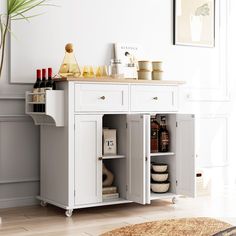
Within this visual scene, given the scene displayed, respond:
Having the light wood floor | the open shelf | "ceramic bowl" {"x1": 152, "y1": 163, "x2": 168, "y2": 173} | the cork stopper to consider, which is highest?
the cork stopper

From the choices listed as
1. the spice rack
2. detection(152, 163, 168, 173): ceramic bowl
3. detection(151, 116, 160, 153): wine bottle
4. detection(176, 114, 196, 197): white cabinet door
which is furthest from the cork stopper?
detection(152, 163, 168, 173): ceramic bowl

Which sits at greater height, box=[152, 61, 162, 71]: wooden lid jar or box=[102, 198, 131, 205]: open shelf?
box=[152, 61, 162, 71]: wooden lid jar

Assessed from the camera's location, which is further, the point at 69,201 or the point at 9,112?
the point at 9,112

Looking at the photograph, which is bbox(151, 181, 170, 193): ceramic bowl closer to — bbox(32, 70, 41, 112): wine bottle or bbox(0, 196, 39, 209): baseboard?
bbox(0, 196, 39, 209): baseboard

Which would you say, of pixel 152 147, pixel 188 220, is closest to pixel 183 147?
pixel 152 147

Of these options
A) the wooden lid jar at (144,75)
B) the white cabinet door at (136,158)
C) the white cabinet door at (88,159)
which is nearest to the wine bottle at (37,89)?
the white cabinet door at (88,159)

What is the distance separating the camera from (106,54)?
433 centimetres

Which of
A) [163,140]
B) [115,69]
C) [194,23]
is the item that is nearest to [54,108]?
[115,69]

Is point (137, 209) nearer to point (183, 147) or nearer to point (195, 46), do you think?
point (183, 147)

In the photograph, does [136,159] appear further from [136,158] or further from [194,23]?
[194,23]

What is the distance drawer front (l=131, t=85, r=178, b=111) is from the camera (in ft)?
12.8

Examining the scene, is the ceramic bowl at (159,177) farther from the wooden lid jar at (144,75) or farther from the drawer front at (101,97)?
the wooden lid jar at (144,75)

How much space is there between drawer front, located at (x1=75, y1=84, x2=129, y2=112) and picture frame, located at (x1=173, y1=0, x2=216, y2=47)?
1106mm

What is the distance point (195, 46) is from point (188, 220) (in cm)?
281
